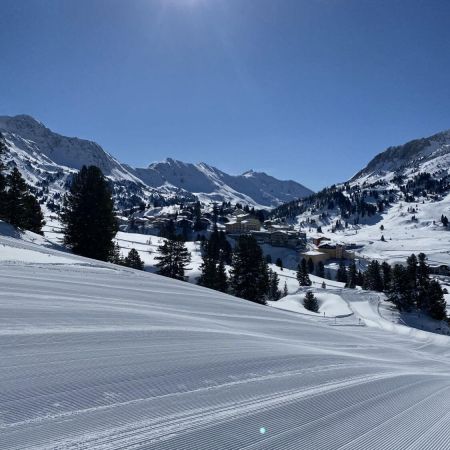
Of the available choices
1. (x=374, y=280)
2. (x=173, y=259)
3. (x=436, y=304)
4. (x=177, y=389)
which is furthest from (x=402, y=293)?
(x=177, y=389)

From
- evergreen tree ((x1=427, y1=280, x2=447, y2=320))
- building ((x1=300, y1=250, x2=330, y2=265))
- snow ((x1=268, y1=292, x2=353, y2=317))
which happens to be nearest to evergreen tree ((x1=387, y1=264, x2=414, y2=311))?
evergreen tree ((x1=427, y1=280, x2=447, y2=320))

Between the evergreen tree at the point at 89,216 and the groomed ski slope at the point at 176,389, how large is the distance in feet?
73.2

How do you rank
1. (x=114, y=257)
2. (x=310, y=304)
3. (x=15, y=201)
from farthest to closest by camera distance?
(x=310, y=304), (x=114, y=257), (x=15, y=201)

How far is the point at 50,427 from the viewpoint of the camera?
11.4 ft

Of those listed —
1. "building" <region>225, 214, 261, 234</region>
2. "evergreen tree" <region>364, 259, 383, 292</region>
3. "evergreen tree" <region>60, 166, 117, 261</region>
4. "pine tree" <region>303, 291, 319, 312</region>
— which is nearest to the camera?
"evergreen tree" <region>60, 166, 117, 261</region>

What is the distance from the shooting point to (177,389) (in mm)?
4680

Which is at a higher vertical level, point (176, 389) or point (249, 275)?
point (176, 389)

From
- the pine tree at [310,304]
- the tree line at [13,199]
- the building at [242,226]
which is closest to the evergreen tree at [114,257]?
the tree line at [13,199]

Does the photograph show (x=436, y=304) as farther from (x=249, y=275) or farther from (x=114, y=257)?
(x=114, y=257)

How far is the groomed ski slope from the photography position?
3631 millimetres

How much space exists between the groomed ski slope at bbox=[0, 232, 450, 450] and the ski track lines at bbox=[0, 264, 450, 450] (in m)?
0.02

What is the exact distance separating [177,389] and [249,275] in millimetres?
34234

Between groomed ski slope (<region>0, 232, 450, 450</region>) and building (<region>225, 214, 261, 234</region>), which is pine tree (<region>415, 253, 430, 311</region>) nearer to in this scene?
groomed ski slope (<region>0, 232, 450, 450</region>)

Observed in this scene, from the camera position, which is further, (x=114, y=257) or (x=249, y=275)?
(x=114, y=257)
